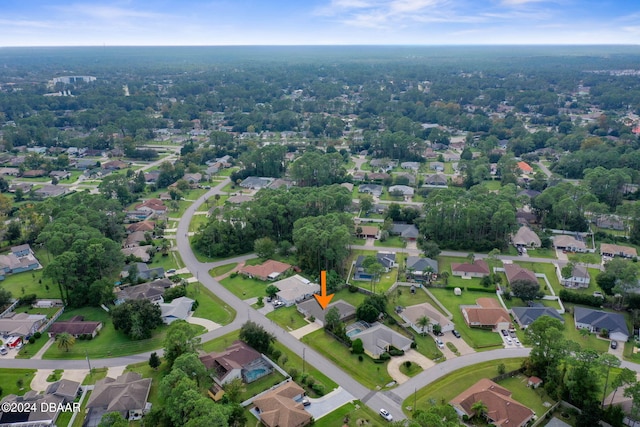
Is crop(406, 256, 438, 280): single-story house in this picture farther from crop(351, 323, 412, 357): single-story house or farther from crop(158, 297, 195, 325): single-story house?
crop(158, 297, 195, 325): single-story house

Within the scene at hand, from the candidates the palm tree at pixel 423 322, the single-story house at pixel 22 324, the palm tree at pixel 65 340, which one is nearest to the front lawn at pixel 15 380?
the palm tree at pixel 65 340

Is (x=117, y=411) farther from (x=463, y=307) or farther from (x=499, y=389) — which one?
(x=463, y=307)

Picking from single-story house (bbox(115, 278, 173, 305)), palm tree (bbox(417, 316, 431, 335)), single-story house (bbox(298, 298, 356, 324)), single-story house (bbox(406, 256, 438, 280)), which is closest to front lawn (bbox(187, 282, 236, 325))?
single-story house (bbox(115, 278, 173, 305))

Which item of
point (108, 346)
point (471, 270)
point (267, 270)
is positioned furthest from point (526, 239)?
point (108, 346)

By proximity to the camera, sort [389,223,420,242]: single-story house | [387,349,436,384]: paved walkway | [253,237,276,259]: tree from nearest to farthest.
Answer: [387,349,436,384]: paved walkway
[253,237,276,259]: tree
[389,223,420,242]: single-story house

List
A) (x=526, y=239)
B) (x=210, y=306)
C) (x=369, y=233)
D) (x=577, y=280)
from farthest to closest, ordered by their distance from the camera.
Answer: (x=369, y=233)
(x=526, y=239)
(x=577, y=280)
(x=210, y=306)

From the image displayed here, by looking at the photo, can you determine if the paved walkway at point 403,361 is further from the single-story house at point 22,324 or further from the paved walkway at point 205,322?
the single-story house at point 22,324

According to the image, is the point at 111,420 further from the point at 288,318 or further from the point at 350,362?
the point at 288,318
